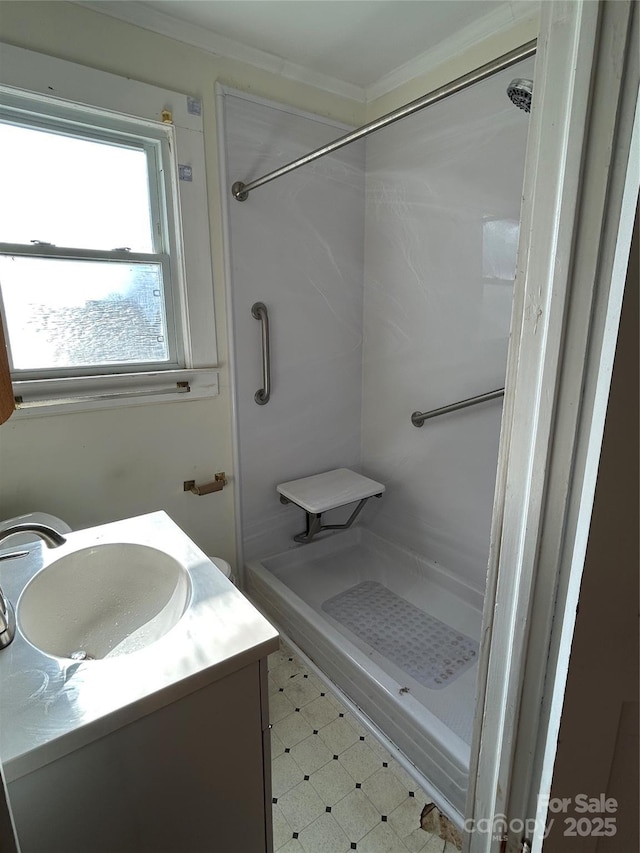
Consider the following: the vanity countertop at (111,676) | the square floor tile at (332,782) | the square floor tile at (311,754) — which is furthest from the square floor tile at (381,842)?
the vanity countertop at (111,676)

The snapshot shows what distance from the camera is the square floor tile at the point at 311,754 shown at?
4.44 ft

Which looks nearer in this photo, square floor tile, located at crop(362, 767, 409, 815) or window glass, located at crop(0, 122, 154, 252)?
square floor tile, located at crop(362, 767, 409, 815)

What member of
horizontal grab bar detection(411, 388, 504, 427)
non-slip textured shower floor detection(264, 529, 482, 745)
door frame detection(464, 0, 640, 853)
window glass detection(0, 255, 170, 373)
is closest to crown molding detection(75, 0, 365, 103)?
window glass detection(0, 255, 170, 373)

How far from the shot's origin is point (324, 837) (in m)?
1.16

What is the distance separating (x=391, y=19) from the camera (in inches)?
60.3

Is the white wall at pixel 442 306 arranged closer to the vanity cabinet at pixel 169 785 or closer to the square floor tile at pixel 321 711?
the square floor tile at pixel 321 711

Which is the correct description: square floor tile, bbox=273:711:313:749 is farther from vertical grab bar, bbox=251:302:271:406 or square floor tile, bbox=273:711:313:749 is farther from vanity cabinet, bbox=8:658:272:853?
vertical grab bar, bbox=251:302:271:406

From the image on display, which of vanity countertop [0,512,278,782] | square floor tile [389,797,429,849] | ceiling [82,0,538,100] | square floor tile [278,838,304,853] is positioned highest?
ceiling [82,0,538,100]

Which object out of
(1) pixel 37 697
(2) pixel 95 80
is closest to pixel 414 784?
(1) pixel 37 697

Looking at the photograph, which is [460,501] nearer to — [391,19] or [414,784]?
[414,784]

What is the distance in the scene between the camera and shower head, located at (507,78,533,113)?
0.96 m

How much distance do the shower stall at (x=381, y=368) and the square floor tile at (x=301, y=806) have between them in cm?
30

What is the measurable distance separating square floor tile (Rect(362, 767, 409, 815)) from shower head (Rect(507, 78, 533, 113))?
181cm

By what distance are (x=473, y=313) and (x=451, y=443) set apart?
580mm
